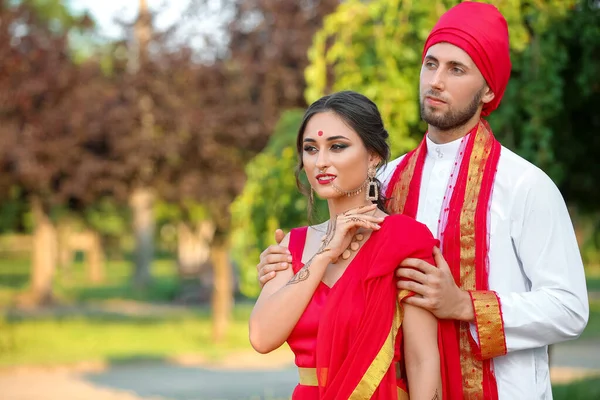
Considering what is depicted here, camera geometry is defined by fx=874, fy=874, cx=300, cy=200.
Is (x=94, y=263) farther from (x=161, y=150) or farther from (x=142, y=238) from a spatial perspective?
(x=161, y=150)

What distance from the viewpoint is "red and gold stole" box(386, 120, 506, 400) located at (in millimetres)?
2594

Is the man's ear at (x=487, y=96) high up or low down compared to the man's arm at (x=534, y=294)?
up

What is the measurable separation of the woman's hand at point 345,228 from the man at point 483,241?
0.54 feet

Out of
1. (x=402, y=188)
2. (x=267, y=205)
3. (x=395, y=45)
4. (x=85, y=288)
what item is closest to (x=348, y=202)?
(x=402, y=188)

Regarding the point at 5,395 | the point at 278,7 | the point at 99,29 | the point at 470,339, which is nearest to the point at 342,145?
the point at 470,339

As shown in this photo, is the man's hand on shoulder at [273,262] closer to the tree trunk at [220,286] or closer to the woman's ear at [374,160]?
the woman's ear at [374,160]

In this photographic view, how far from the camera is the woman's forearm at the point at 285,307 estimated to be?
251cm

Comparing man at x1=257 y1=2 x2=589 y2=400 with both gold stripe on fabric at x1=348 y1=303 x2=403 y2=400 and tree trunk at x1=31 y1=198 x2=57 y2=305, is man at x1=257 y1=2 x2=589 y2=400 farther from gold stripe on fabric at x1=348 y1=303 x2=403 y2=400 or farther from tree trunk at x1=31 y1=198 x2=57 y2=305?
tree trunk at x1=31 y1=198 x2=57 y2=305

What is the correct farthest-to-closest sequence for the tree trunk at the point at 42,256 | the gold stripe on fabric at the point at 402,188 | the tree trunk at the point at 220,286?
1. the tree trunk at the point at 42,256
2. the tree trunk at the point at 220,286
3. the gold stripe on fabric at the point at 402,188

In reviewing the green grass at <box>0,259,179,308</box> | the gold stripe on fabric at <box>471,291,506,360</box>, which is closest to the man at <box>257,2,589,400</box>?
the gold stripe on fabric at <box>471,291,506,360</box>

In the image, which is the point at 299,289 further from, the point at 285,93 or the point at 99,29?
the point at 99,29

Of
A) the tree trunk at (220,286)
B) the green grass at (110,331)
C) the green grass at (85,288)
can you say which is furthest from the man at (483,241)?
the green grass at (85,288)

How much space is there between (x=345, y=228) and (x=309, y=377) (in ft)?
1.51

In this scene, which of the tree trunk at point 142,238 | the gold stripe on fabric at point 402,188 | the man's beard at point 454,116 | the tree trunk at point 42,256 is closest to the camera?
the man's beard at point 454,116
